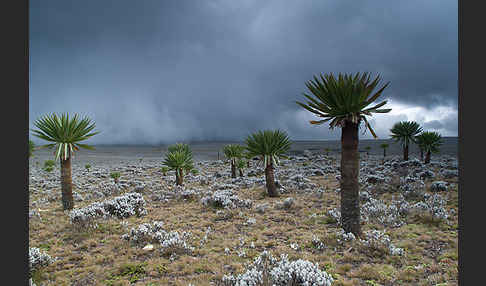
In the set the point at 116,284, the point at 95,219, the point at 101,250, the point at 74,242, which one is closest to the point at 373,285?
the point at 116,284

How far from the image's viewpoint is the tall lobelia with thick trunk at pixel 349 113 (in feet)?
22.0

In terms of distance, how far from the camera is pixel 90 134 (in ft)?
39.0

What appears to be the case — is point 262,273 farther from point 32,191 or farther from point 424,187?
point 32,191

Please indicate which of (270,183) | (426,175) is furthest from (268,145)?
(426,175)

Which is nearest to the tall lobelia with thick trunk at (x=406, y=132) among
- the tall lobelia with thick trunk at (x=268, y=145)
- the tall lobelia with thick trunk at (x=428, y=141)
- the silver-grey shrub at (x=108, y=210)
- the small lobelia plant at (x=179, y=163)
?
the tall lobelia with thick trunk at (x=428, y=141)

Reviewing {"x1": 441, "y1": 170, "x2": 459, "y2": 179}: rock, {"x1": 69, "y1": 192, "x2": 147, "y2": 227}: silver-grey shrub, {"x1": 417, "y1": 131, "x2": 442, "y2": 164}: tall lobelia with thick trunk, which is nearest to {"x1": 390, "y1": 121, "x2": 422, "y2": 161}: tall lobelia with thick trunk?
{"x1": 417, "y1": 131, "x2": 442, "y2": 164}: tall lobelia with thick trunk

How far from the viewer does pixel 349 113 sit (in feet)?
22.4

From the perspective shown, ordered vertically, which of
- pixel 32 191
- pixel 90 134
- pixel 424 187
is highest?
pixel 90 134

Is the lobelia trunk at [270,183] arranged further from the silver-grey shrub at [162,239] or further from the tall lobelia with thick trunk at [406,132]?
the tall lobelia with thick trunk at [406,132]

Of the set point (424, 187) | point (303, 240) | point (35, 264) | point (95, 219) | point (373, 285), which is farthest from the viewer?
point (424, 187)

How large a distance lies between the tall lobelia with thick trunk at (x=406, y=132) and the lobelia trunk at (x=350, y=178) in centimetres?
2364

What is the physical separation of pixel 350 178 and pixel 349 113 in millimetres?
2088

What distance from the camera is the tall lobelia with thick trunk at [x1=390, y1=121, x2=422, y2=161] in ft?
82.7

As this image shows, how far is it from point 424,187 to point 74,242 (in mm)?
17610
